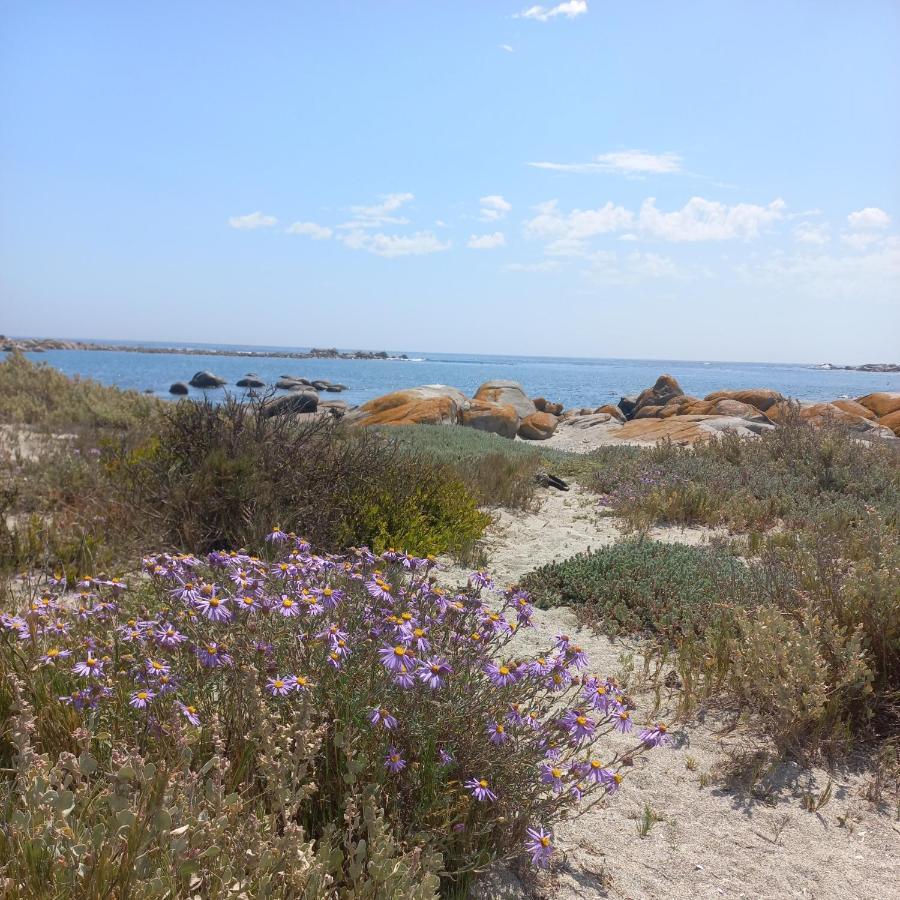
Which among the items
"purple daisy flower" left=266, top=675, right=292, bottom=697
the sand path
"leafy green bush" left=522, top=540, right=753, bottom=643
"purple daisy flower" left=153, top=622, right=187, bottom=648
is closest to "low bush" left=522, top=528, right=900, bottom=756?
"leafy green bush" left=522, top=540, right=753, bottom=643

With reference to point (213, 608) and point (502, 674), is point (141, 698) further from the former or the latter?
point (502, 674)

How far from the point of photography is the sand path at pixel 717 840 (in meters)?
2.89

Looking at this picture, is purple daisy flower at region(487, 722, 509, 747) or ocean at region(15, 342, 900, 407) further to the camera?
ocean at region(15, 342, 900, 407)

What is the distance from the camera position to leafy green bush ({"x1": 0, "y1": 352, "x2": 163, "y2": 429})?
14.1m

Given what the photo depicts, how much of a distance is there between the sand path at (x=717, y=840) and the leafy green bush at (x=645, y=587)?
1.29 meters

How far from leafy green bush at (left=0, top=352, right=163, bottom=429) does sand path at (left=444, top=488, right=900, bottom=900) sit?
10566mm

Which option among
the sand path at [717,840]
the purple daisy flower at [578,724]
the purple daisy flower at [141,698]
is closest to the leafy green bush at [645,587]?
the sand path at [717,840]

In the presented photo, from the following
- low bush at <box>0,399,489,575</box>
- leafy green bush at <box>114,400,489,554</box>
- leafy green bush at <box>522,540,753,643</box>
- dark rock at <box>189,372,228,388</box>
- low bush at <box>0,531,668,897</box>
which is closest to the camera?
low bush at <box>0,531,668,897</box>

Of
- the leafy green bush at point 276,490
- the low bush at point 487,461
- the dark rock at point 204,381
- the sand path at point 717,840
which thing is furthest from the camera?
the dark rock at point 204,381

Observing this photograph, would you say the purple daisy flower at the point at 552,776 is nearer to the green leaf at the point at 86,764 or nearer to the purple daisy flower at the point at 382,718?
the purple daisy flower at the point at 382,718

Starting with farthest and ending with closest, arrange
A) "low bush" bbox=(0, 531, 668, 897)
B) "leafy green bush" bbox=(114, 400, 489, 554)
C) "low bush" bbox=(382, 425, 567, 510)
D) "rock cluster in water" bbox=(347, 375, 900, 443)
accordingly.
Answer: "rock cluster in water" bbox=(347, 375, 900, 443), "low bush" bbox=(382, 425, 567, 510), "leafy green bush" bbox=(114, 400, 489, 554), "low bush" bbox=(0, 531, 668, 897)

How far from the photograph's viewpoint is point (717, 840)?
3.20 metres

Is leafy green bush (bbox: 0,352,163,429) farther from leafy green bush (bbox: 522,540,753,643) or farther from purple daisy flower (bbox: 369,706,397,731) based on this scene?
purple daisy flower (bbox: 369,706,397,731)

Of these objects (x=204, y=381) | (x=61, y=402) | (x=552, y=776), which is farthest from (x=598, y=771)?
(x=204, y=381)
